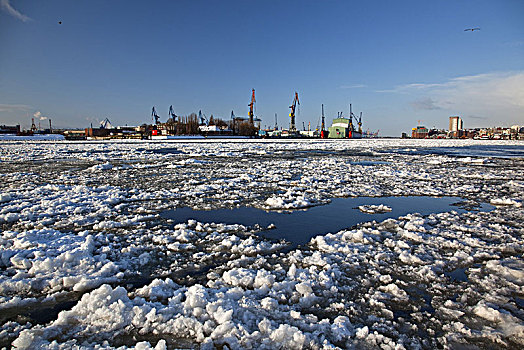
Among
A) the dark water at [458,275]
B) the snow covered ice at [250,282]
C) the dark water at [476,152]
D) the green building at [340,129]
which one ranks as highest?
the green building at [340,129]

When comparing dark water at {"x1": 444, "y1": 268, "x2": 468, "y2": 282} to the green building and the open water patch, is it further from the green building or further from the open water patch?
the green building

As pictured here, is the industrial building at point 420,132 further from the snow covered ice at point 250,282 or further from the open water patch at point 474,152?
the snow covered ice at point 250,282

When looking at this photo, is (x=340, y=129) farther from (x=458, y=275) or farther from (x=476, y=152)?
(x=458, y=275)

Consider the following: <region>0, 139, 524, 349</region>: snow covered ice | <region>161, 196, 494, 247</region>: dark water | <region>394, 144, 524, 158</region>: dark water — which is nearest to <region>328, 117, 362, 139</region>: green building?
<region>394, 144, 524, 158</region>: dark water

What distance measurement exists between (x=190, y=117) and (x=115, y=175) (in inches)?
3515

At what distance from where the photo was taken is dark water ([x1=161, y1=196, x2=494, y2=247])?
468cm

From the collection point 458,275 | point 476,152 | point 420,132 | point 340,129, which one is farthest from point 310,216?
point 420,132

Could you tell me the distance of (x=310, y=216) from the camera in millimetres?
5551

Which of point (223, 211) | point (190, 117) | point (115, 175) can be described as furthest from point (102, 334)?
point (190, 117)

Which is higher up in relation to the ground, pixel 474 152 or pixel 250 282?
pixel 474 152

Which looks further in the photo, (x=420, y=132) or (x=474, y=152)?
(x=420, y=132)

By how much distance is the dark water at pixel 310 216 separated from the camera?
4.68 metres

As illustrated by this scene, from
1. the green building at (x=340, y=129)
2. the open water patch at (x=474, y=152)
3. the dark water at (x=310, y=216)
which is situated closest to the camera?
the dark water at (x=310, y=216)

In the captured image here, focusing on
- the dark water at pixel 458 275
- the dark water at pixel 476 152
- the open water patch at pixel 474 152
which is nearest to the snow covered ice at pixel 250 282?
the dark water at pixel 458 275
